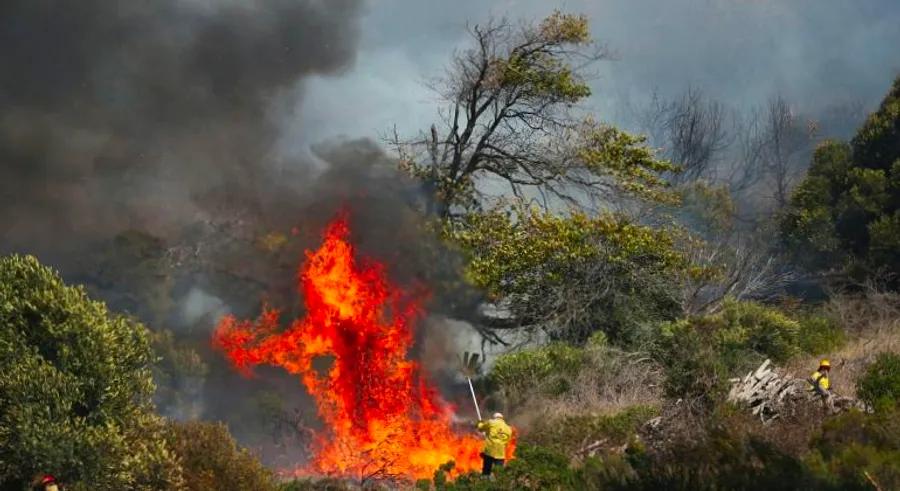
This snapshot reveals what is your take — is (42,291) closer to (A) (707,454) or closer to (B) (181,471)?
(B) (181,471)

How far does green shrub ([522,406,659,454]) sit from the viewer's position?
15859mm

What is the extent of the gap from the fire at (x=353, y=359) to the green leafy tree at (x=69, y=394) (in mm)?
6757

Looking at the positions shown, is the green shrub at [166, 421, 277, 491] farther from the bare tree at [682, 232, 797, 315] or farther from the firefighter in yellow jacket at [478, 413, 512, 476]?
the bare tree at [682, 232, 797, 315]

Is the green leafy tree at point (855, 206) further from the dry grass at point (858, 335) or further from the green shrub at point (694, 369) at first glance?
the green shrub at point (694, 369)

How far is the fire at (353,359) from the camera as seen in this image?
724 inches

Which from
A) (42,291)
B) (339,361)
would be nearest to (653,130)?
(339,361)

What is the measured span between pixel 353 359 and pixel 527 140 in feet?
31.3

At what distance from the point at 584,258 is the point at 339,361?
7.54 meters

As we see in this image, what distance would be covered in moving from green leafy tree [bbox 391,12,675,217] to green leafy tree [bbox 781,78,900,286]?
726 cm

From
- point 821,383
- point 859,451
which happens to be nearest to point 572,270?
point 821,383

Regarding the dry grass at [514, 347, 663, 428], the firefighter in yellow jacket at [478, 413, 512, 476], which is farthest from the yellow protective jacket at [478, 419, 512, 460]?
the dry grass at [514, 347, 663, 428]

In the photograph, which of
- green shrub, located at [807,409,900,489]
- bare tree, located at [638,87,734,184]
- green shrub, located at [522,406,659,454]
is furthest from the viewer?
bare tree, located at [638,87,734,184]

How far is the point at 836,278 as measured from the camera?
28.6 metres

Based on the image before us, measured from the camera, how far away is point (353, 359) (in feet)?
63.4
